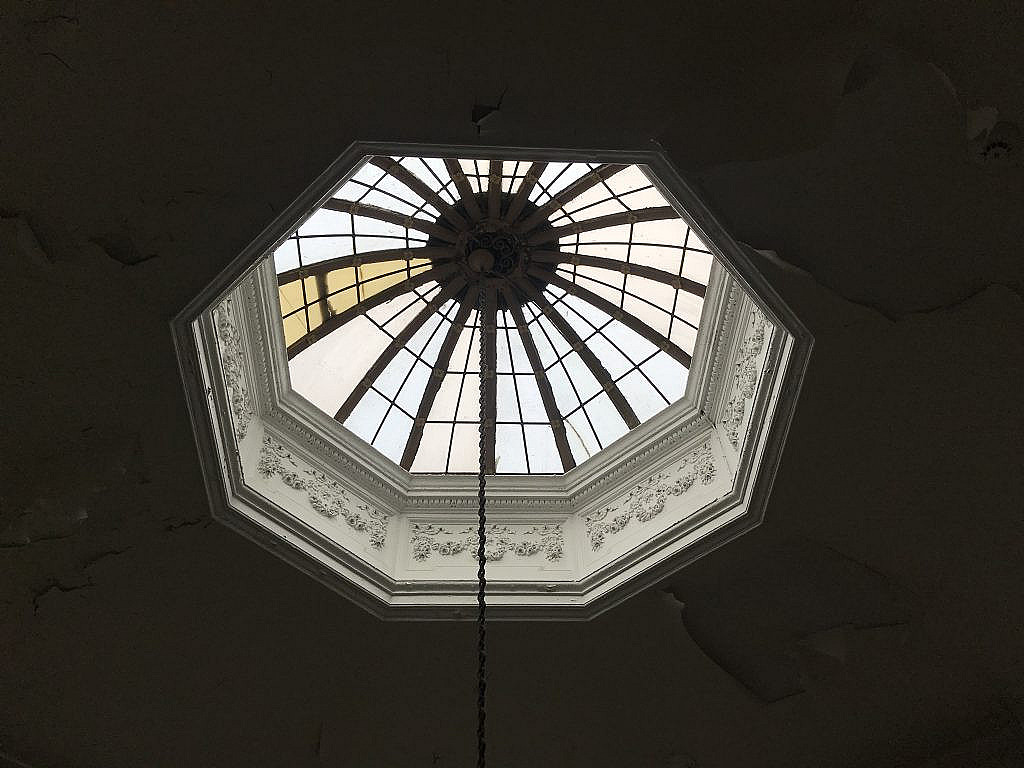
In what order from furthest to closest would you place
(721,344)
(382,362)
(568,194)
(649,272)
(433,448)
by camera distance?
(433,448), (382,362), (649,272), (721,344), (568,194)

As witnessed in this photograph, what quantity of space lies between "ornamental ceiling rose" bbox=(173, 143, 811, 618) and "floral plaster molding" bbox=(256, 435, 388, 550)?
0.02 meters

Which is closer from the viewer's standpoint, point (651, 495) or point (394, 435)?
point (651, 495)

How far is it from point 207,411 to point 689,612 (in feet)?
14.3

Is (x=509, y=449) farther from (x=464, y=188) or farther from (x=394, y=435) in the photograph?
(x=464, y=188)

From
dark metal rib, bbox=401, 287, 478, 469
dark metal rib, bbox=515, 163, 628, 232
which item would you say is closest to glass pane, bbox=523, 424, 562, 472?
dark metal rib, bbox=401, 287, 478, 469

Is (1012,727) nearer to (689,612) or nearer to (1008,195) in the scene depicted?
(689,612)

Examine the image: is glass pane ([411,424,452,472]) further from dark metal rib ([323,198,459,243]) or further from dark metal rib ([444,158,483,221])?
dark metal rib ([444,158,483,221])

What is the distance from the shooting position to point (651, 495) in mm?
7852

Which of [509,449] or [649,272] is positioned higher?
[649,272]

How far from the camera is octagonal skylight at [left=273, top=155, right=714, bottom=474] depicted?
7.43 meters

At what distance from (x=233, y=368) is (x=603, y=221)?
11.3ft

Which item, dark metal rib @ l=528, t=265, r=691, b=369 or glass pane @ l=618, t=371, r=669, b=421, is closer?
dark metal rib @ l=528, t=265, r=691, b=369

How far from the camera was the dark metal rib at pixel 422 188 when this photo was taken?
7.22m

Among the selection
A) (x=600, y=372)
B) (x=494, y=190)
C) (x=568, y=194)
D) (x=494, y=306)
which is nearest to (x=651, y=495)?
(x=600, y=372)
